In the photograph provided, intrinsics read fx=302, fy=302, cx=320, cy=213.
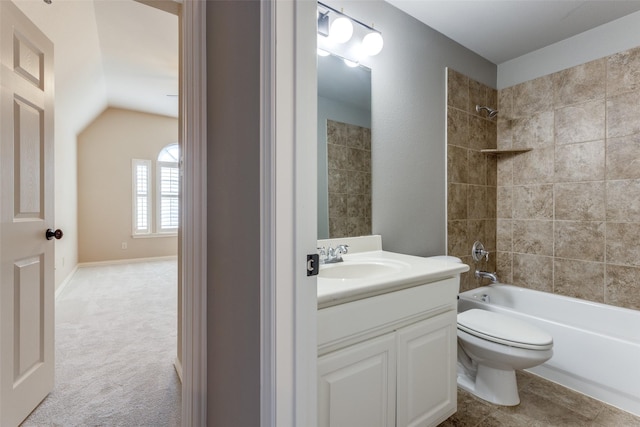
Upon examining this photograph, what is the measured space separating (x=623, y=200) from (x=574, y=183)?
0.31m

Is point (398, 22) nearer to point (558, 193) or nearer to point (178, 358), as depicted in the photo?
point (558, 193)

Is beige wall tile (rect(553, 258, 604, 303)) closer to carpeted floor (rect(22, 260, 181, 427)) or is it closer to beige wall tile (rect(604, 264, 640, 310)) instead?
beige wall tile (rect(604, 264, 640, 310))

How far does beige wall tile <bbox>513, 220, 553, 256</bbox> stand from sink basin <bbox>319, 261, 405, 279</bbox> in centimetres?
175

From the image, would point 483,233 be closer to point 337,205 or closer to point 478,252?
point 478,252

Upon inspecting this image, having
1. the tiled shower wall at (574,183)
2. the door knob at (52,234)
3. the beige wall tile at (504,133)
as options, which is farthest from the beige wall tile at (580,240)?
the door knob at (52,234)

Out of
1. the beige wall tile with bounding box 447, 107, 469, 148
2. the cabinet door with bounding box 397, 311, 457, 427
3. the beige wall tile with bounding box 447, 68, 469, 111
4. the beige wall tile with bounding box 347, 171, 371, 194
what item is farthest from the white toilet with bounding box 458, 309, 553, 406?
the beige wall tile with bounding box 447, 68, 469, 111

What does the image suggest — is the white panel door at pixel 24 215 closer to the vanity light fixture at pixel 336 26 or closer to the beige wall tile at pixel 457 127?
the vanity light fixture at pixel 336 26

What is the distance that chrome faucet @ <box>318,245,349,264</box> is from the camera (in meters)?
1.58

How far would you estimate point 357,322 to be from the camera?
1.06 m

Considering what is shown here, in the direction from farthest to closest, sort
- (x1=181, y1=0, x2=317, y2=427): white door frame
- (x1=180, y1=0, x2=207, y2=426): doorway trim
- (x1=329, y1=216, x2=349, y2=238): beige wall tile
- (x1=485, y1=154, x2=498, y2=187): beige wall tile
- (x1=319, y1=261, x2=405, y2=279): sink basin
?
(x1=485, y1=154, x2=498, y2=187): beige wall tile
(x1=329, y1=216, x2=349, y2=238): beige wall tile
(x1=319, y1=261, x2=405, y2=279): sink basin
(x1=180, y1=0, x2=207, y2=426): doorway trim
(x1=181, y1=0, x2=317, y2=427): white door frame

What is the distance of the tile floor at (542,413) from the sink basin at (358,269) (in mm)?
827

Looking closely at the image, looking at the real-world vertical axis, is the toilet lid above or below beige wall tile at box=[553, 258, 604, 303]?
below

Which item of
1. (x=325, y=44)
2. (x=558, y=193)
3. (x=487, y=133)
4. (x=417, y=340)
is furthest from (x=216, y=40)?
(x=558, y=193)

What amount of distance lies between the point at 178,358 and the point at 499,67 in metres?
3.55
